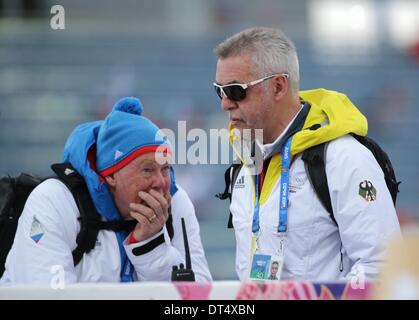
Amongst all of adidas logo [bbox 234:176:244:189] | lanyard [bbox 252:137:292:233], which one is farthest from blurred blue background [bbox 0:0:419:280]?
lanyard [bbox 252:137:292:233]

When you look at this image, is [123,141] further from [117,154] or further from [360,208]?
[360,208]

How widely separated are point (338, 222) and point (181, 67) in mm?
8965

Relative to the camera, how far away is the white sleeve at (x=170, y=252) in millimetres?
3518

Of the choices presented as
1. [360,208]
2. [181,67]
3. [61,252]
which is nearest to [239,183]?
[360,208]

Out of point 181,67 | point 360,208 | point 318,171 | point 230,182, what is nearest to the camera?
point 360,208

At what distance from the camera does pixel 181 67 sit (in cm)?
1199

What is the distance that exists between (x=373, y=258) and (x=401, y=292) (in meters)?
0.91

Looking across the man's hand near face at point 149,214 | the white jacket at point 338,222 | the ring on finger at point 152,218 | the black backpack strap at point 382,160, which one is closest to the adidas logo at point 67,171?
the man's hand near face at point 149,214

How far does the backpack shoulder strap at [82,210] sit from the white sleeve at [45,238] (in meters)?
0.02

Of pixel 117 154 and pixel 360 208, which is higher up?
pixel 117 154

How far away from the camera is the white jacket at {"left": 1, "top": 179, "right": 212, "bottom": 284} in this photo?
3352 millimetres

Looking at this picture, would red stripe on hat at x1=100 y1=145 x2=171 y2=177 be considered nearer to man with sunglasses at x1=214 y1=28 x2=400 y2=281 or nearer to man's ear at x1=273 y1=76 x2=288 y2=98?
man with sunglasses at x1=214 y1=28 x2=400 y2=281

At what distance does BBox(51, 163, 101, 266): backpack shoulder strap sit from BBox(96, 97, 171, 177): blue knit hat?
0.38 feet
